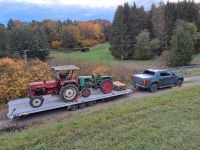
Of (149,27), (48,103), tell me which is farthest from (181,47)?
(48,103)

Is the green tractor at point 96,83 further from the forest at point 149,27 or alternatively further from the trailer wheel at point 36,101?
the forest at point 149,27

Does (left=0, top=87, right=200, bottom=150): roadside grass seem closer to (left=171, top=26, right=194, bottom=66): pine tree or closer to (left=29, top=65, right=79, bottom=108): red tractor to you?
(left=29, top=65, right=79, bottom=108): red tractor

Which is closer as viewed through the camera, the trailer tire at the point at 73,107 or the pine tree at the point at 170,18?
the trailer tire at the point at 73,107

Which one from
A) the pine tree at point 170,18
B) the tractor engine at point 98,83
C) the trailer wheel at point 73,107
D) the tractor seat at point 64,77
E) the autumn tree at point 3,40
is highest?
the pine tree at point 170,18

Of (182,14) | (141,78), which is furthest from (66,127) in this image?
(182,14)

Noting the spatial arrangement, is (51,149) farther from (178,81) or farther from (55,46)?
(55,46)

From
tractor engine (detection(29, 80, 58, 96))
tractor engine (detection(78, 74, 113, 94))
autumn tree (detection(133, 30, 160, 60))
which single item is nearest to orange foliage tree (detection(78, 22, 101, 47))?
autumn tree (detection(133, 30, 160, 60))

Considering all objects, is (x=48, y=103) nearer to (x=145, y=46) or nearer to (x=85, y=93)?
(x=85, y=93)

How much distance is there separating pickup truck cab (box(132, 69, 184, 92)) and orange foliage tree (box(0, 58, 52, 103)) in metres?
5.86

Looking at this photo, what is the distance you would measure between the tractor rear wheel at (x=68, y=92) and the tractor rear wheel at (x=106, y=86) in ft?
6.26

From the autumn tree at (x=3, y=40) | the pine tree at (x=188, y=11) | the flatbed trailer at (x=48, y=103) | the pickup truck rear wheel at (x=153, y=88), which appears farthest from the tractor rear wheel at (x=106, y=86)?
the pine tree at (x=188, y=11)

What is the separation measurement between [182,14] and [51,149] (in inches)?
2092

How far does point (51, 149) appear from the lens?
859 cm

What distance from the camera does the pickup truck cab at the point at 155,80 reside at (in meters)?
18.2
